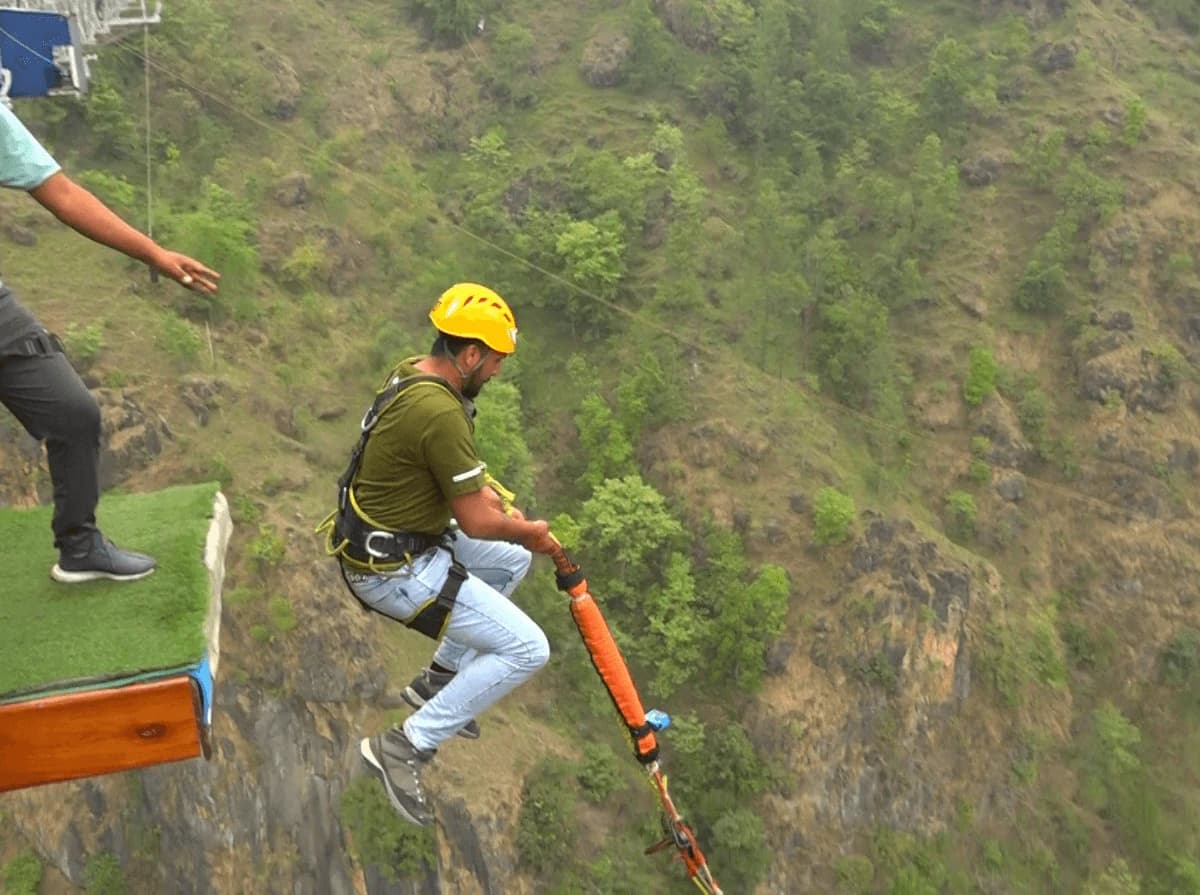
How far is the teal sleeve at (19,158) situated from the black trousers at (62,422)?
1.99ft

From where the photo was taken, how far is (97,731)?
11.7ft

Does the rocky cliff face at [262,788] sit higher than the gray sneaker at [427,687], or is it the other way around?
A: the gray sneaker at [427,687]

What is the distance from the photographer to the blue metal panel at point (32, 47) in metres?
8.22

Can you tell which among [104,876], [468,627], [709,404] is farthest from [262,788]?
[709,404]

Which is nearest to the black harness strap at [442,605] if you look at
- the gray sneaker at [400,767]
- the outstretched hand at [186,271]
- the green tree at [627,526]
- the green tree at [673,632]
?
the gray sneaker at [400,767]

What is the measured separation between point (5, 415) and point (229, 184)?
29.2 ft

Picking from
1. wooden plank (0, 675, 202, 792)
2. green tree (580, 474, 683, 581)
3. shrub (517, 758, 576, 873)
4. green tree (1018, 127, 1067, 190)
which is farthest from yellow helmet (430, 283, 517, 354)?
green tree (1018, 127, 1067, 190)

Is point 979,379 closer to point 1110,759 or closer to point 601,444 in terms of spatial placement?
point 1110,759

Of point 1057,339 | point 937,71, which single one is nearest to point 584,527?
point 1057,339

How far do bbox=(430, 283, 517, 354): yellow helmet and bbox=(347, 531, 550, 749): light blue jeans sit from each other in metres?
1.12

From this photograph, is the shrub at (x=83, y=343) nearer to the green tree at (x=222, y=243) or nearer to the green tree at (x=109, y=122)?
the green tree at (x=222, y=243)

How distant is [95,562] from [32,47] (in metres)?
6.67

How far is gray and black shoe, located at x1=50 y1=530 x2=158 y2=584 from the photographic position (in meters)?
4.20

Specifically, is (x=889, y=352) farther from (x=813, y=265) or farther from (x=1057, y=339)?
(x=1057, y=339)
